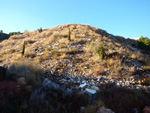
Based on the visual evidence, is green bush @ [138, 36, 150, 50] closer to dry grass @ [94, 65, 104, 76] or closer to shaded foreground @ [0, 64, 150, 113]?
dry grass @ [94, 65, 104, 76]

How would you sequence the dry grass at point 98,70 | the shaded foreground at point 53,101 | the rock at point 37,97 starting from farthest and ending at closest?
the dry grass at point 98,70 → the rock at point 37,97 → the shaded foreground at point 53,101

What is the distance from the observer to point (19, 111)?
9.05 feet

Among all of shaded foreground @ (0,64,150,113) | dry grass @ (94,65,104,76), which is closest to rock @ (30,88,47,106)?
shaded foreground @ (0,64,150,113)

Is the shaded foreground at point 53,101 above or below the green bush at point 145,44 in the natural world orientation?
below

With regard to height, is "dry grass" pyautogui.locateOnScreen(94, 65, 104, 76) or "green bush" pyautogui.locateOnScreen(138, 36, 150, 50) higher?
"green bush" pyautogui.locateOnScreen(138, 36, 150, 50)

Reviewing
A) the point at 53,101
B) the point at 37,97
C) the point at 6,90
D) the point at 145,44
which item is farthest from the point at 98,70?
the point at 145,44

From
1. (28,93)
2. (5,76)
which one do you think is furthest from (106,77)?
(5,76)

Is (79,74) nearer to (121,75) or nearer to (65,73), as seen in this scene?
(65,73)

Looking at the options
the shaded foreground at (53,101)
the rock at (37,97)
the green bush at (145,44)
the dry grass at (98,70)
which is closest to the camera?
the shaded foreground at (53,101)

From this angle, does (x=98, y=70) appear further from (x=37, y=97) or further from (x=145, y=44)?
(x=145, y=44)

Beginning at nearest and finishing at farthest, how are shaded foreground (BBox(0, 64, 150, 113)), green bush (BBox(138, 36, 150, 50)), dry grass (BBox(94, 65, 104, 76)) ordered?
1. shaded foreground (BBox(0, 64, 150, 113))
2. dry grass (BBox(94, 65, 104, 76))
3. green bush (BBox(138, 36, 150, 50))

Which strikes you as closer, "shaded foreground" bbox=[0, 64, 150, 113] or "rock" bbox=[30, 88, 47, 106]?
"shaded foreground" bbox=[0, 64, 150, 113]

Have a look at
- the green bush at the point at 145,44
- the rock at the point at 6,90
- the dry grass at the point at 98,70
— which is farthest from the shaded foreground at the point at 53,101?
the green bush at the point at 145,44

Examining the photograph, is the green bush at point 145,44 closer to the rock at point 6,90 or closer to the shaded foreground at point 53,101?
the shaded foreground at point 53,101
